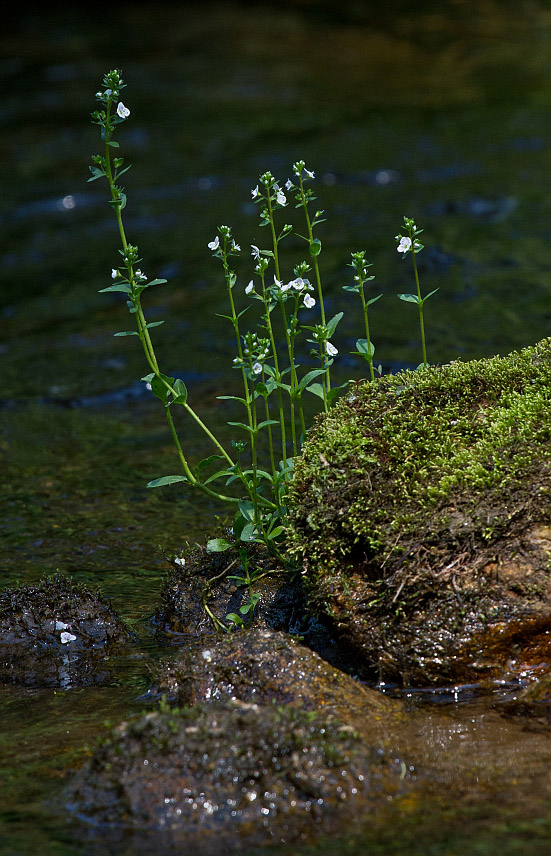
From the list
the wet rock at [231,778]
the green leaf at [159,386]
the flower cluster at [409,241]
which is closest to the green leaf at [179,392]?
the green leaf at [159,386]

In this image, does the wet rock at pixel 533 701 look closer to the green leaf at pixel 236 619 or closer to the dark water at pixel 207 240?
the dark water at pixel 207 240

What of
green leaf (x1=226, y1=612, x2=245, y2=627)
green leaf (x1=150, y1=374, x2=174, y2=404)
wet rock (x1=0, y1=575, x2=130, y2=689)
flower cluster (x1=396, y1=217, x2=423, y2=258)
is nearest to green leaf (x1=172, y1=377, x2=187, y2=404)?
green leaf (x1=150, y1=374, x2=174, y2=404)

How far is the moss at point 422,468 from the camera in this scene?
355 cm

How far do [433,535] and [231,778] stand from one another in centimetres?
125

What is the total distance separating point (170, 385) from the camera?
12.4ft

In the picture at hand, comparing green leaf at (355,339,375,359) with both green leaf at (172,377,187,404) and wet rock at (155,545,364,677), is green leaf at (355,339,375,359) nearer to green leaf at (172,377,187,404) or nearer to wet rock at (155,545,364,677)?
green leaf at (172,377,187,404)

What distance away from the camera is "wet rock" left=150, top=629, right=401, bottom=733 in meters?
3.21

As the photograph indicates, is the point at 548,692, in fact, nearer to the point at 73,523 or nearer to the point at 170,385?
the point at 170,385

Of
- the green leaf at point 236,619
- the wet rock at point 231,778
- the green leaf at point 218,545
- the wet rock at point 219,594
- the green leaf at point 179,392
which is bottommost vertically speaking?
the wet rock at point 231,778

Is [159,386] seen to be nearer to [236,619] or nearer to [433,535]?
[236,619]

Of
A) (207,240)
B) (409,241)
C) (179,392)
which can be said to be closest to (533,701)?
(179,392)

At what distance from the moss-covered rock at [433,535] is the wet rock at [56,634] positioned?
111cm

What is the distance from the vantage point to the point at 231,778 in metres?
2.78

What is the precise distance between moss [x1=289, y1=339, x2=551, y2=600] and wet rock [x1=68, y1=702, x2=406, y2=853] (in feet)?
2.83
